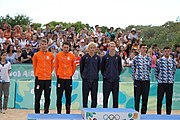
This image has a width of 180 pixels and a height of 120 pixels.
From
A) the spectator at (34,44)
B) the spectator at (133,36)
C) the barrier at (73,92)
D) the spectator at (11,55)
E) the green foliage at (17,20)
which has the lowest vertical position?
the barrier at (73,92)

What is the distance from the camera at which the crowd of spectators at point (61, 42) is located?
14320 mm

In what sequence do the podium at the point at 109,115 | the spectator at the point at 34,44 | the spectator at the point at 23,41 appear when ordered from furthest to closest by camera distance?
the spectator at the point at 23,41 < the spectator at the point at 34,44 < the podium at the point at 109,115

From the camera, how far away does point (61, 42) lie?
16.3 m

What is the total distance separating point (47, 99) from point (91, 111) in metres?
2.83

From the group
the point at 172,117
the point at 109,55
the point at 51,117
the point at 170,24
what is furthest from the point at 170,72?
the point at 170,24

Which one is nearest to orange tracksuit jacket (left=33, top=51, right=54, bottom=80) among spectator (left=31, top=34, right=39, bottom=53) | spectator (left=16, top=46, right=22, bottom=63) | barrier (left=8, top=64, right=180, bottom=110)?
barrier (left=8, top=64, right=180, bottom=110)

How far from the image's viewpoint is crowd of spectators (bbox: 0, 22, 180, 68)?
14320 mm

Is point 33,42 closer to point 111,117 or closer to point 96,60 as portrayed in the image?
point 96,60

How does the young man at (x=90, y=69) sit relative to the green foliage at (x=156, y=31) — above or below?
below

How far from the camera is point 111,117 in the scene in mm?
7883

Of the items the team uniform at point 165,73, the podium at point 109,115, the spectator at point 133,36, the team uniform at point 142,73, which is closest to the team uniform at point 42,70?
the team uniform at point 142,73

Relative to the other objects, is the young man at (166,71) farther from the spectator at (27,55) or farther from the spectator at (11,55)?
the spectator at (27,55)

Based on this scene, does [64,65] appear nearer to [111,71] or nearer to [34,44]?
[111,71]

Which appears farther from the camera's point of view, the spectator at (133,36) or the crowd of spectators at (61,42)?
the spectator at (133,36)
